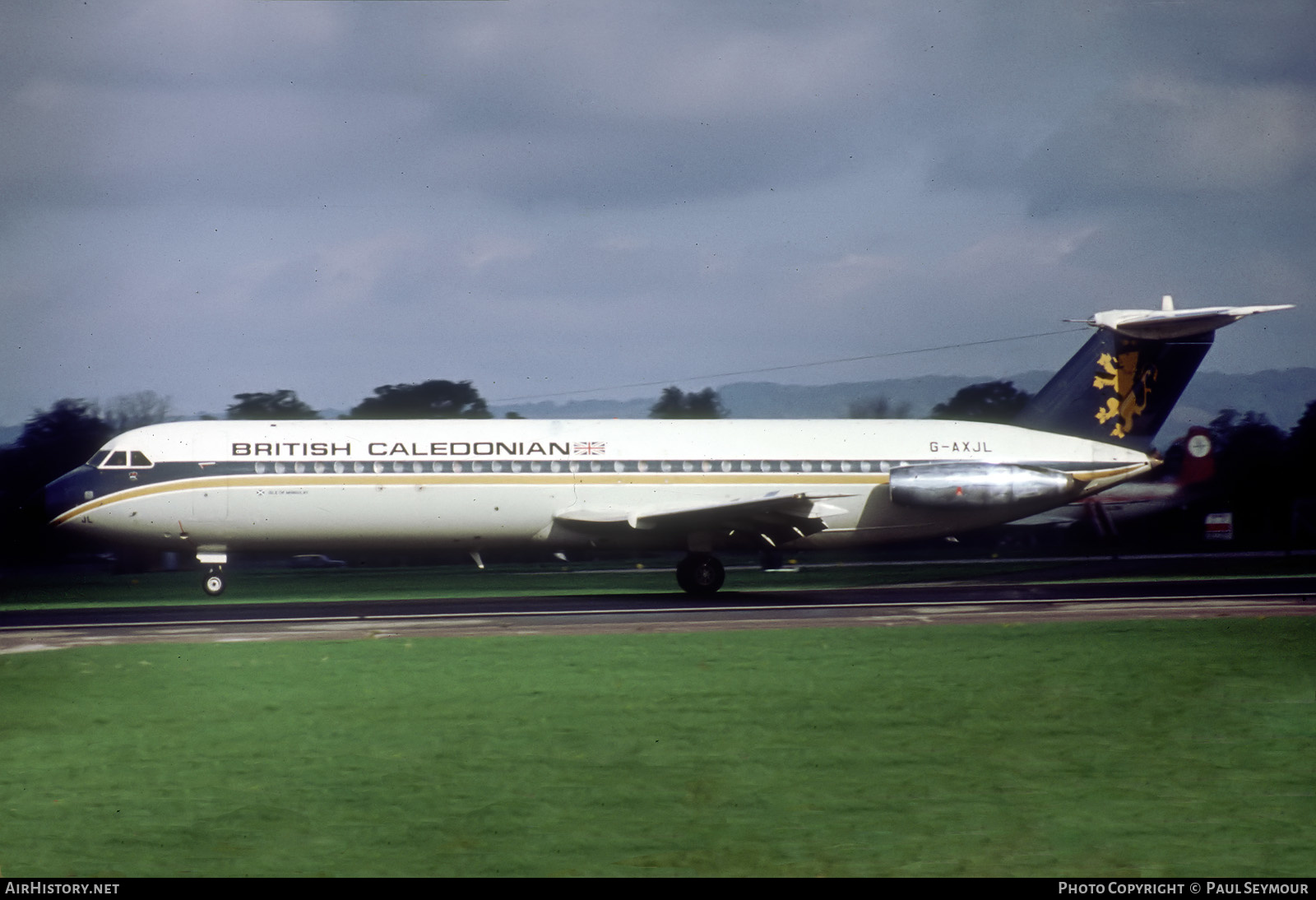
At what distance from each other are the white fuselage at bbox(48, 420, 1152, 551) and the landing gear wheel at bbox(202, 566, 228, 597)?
4.22ft

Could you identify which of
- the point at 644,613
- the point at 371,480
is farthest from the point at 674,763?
the point at 371,480

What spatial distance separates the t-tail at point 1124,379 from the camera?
31.7m

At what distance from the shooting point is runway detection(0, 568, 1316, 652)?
21.0 m

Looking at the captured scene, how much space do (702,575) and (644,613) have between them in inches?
251

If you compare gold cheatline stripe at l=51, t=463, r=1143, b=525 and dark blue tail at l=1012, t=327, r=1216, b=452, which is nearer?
gold cheatline stripe at l=51, t=463, r=1143, b=525

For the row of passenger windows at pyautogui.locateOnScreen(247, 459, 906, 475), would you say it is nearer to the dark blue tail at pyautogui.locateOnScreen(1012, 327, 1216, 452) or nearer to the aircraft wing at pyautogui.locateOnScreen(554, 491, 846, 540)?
the aircraft wing at pyautogui.locateOnScreen(554, 491, 846, 540)

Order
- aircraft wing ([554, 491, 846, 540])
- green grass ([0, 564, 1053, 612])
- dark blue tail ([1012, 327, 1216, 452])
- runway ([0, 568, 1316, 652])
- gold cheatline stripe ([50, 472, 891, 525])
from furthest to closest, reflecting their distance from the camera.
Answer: dark blue tail ([1012, 327, 1216, 452]) → green grass ([0, 564, 1053, 612]) → gold cheatline stripe ([50, 472, 891, 525]) → aircraft wing ([554, 491, 846, 540]) → runway ([0, 568, 1316, 652])

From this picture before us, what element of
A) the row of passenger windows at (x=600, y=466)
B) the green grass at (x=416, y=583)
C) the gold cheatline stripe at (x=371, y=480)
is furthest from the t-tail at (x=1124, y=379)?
the gold cheatline stripe at (x=371, y=480)

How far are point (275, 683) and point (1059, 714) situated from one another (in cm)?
888

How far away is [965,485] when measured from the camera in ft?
99.6

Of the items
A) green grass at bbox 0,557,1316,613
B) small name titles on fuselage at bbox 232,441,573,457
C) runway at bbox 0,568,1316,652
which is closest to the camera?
runway at bbox 0,568,1316,652

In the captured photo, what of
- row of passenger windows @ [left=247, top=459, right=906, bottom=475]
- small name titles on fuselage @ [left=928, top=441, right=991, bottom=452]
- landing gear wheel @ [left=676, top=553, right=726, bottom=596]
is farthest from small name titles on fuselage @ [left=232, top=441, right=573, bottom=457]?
small name titles on fuselage @ [left=928, top=441, right=991, bottom=452]

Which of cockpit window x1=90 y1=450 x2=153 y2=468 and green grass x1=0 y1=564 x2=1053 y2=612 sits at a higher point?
cockpit window x1=90 y1=450 x2=153 y2=468

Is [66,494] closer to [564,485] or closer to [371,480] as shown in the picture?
[371,480]
